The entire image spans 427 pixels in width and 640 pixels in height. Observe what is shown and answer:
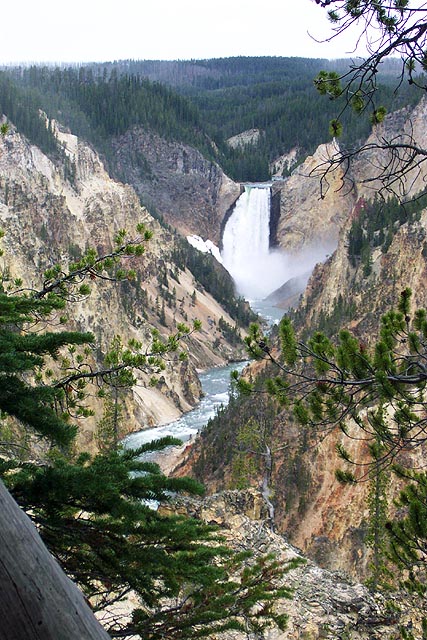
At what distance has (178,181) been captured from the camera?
323ft

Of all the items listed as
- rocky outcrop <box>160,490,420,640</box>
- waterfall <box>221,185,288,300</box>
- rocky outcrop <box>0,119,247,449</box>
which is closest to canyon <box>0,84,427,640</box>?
rocky outcrop <box>160,490,420,640</box>

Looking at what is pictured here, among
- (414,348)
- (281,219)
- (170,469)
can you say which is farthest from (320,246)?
(414,348)

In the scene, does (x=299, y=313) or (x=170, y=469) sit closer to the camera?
(x=170, y=469)

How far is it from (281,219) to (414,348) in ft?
303

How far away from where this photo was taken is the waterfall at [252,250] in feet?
298

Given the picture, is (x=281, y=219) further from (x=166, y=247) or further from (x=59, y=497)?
(x=59, y=497)

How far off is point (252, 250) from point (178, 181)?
54.1 ft

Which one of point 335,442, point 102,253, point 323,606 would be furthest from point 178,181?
point 323,606

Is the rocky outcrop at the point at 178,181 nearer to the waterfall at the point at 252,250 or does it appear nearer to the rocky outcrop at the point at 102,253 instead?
the waterfall at the point at 252,250

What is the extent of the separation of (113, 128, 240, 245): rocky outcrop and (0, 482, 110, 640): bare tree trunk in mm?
94138

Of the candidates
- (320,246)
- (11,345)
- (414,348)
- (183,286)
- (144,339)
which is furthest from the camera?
(320,246)

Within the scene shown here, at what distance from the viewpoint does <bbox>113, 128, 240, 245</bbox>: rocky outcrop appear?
3797 inches

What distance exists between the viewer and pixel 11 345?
12.9 feet

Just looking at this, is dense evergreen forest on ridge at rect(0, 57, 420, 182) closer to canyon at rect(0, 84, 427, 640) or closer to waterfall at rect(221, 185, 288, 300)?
canyon at rect(0, 84, 427, 640)
